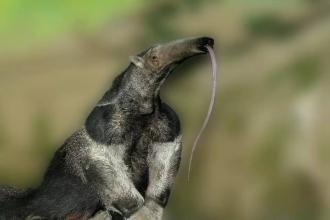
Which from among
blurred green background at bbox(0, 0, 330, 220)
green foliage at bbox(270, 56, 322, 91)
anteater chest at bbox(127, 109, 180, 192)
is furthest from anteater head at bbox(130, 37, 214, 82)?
green foliage at bbox(270, 56, 322, 91)

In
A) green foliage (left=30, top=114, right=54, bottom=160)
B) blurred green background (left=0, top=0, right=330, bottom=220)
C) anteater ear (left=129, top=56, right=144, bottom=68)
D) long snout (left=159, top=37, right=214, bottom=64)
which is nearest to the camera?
long snout (left=159, top=37, right=214, bottom=64)

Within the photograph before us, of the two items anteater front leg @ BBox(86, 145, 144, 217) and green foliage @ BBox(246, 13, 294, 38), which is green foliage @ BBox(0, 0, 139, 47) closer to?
green foliage @ BBox(246, 13, 294, 38)

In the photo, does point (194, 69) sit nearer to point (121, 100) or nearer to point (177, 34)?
point (177, 34)

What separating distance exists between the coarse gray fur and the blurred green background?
1450mm

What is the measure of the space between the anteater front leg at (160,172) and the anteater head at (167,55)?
0.27 metres

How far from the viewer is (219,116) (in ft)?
15.9

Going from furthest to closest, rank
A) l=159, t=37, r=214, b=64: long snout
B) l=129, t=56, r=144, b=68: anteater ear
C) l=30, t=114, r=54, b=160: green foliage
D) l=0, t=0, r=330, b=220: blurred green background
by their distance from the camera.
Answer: l=30, t=114, r=54, b=160: green foliage < l=0, t=0, r=330, b=220: blurred green background < l=129, t=56, r=144, b=68: anteater ear < l=159, t=37, r=214, b=64: long snout

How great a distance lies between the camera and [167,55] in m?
2.99

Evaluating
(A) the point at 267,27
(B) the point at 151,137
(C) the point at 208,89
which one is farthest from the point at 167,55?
(A) the point at 267,27

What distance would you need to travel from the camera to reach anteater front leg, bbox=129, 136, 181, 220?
317cm

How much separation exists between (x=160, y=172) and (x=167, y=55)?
1.53ft

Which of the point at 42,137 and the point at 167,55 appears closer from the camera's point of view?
the point at 167,55

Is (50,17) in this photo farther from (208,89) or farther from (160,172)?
(160,172)

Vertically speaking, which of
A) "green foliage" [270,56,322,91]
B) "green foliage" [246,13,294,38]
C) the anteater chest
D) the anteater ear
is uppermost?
the anteater ear
